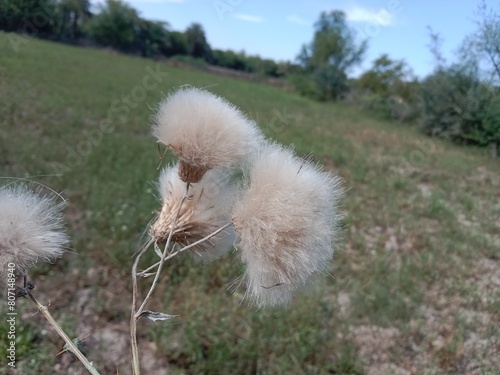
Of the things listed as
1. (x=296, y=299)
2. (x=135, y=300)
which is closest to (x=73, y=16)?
(x=135, y=300)

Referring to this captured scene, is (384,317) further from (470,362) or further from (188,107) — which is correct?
(188,107)

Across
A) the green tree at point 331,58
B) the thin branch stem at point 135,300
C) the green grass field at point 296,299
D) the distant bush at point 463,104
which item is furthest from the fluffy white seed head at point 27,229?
the green tree at point 331,58

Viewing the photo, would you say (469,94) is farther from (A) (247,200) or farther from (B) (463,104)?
(A) (247,200)

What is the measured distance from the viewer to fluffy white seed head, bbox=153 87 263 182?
2.05 feet

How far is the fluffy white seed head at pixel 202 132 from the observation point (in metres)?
0.62

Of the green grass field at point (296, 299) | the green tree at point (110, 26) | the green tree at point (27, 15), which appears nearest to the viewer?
the green tree at point (27, 15)

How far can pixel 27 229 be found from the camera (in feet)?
2.04

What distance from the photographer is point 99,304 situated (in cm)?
242

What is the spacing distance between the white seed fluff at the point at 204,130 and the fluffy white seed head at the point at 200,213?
6 centimetres

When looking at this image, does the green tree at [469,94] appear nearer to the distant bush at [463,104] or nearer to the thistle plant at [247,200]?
the distant bush at [463,104]

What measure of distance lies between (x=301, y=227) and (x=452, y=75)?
2.64 feet

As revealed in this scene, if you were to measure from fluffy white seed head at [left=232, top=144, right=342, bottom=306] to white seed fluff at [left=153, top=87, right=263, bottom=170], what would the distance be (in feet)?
0.13

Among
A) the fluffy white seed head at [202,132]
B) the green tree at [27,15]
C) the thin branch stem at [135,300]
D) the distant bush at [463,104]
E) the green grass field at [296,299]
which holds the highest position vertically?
the distant bush at [463,104]

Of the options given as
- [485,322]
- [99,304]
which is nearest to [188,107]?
[485,322]
